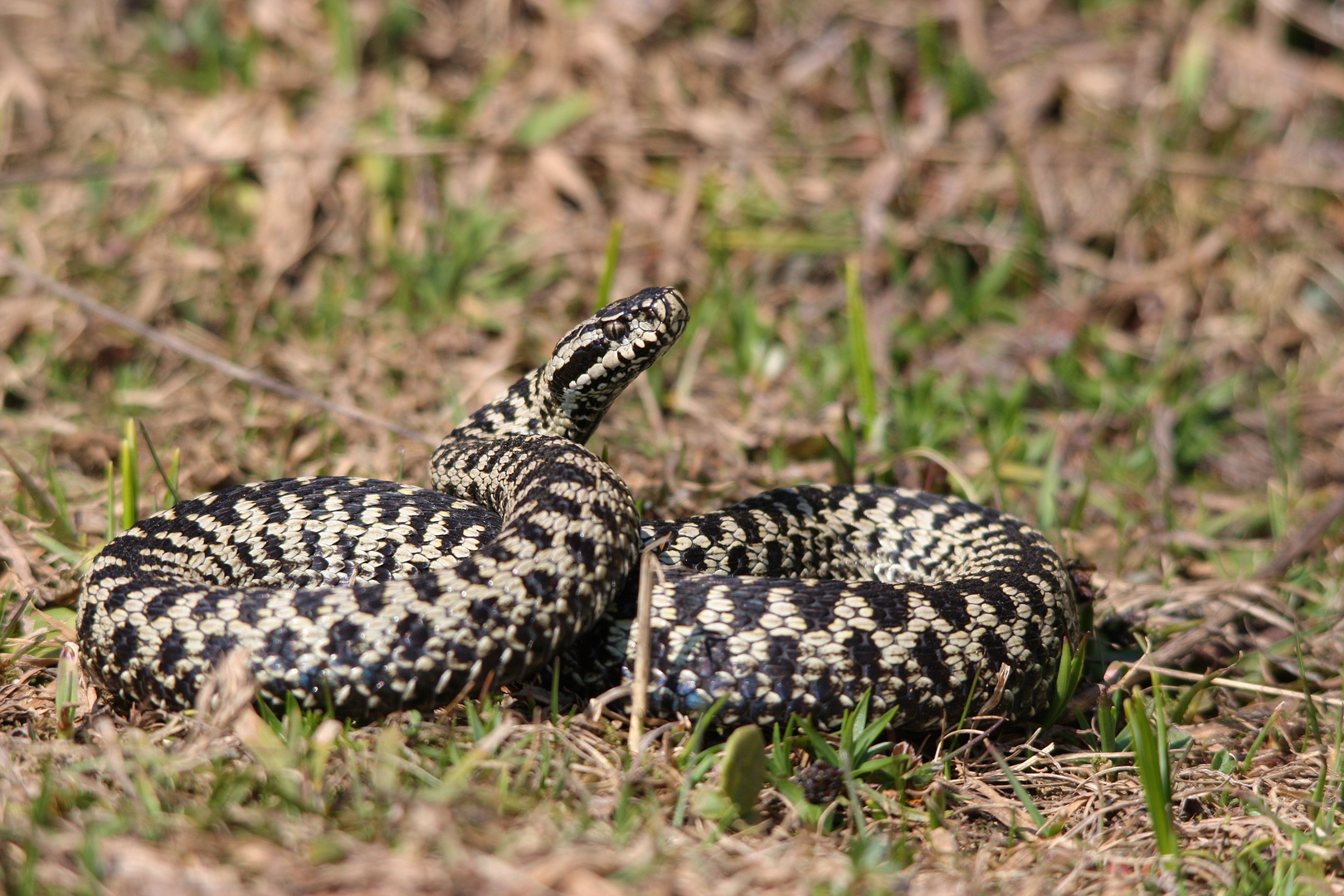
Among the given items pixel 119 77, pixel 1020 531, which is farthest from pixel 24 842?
pixel 119 77

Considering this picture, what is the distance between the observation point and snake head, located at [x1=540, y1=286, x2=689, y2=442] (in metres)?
5.07

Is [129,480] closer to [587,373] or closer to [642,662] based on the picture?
[587,373]

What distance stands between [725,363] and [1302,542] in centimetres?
371

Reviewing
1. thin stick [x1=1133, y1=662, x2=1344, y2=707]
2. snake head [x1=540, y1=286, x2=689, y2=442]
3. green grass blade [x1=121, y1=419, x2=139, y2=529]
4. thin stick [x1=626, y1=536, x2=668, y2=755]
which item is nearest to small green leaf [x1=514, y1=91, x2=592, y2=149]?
snake head [x1=540, y1=286, x2=689, y2=442]

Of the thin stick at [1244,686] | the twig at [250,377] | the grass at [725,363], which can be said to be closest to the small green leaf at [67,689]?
the grass at [725,363]

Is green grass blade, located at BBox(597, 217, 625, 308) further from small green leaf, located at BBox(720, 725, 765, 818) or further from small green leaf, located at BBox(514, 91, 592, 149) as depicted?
small green leaf, located at BBox(720, 725, 765, 818)

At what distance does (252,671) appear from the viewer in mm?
3982

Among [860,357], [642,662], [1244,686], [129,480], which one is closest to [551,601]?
[642,662]

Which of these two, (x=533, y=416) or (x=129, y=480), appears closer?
(x=129, y=480)

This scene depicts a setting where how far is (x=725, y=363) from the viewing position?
26.0 ft

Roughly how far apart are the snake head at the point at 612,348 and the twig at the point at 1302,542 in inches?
137

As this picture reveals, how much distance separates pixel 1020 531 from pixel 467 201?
532 centimetres

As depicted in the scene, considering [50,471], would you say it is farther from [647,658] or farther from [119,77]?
[119,77]

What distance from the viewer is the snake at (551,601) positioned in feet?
13.2
